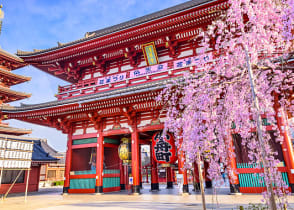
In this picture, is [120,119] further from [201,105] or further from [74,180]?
[201,105]

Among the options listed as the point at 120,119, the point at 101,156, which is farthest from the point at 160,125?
the point at 101,156

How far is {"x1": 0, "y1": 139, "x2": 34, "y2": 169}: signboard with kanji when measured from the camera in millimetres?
9859

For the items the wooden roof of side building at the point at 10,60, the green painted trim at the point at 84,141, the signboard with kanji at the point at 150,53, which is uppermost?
the wooden roof of side building at the point at 10,60

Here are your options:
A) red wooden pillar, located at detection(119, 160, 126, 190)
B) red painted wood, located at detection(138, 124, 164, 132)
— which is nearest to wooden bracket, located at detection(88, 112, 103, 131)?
red painted wood, located at detection(138, 124, 164, 132)

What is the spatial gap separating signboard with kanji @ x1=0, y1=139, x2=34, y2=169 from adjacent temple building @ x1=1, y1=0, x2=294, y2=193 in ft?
7.60

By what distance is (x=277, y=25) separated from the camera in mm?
3852

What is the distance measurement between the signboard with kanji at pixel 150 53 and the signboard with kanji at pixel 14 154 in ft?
27.6

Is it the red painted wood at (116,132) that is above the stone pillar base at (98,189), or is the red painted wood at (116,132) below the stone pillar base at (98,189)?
above

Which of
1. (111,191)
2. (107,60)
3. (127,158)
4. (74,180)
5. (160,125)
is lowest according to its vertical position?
(111,191)

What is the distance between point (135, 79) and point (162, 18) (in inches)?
144

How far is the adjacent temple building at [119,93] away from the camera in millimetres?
10109

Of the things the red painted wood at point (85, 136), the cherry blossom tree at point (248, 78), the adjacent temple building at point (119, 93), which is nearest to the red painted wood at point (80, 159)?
the adjacent temple building at point (119, 93)

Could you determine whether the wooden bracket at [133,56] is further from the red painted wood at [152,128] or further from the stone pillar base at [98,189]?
the stone pillar base at [98,189]

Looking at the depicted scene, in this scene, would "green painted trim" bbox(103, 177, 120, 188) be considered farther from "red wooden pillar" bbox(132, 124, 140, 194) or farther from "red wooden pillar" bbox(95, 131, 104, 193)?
"red wooden pillar" bbox(132, 124, 140, 194)
